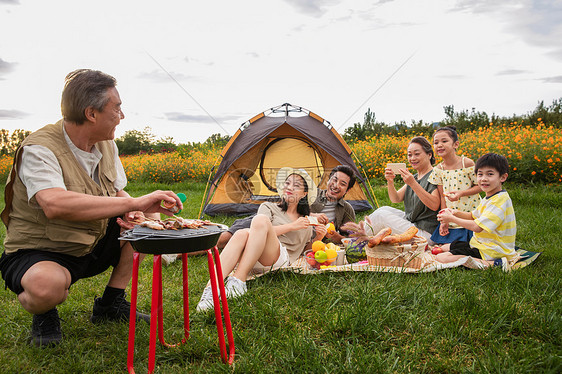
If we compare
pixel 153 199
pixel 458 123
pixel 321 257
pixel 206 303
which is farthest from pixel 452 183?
pixel 458 123

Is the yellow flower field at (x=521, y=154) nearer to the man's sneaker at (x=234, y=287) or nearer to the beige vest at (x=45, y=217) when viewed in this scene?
the man's sneaker at (x=234, y=287)

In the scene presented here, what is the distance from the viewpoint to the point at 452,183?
359 centimetres

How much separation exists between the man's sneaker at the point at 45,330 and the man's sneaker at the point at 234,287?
3.11 ft

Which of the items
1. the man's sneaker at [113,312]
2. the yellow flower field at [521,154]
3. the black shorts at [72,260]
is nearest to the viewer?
the black shorts at [72,260]

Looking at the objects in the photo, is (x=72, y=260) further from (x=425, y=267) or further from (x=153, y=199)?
(x=425, y=267)

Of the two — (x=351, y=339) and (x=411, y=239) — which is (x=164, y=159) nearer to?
(x=411, y=239)

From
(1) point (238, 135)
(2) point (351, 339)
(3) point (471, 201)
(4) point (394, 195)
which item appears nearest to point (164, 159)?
(1) point (238, 135)

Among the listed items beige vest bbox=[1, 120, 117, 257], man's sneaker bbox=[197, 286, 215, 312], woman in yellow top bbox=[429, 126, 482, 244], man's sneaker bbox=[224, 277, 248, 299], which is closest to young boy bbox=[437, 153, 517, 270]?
woman in yellow top bbox=[429, 126, 482, 244]

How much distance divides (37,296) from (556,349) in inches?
95.8

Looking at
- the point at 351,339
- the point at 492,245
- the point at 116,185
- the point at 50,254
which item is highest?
the point at 116,185

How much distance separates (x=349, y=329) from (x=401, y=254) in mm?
1091

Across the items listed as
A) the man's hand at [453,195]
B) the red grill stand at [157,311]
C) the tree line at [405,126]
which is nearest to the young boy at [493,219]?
the man's hand at [453,195]

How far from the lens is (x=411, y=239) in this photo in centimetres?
310

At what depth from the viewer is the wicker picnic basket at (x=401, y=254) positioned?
117 inches
